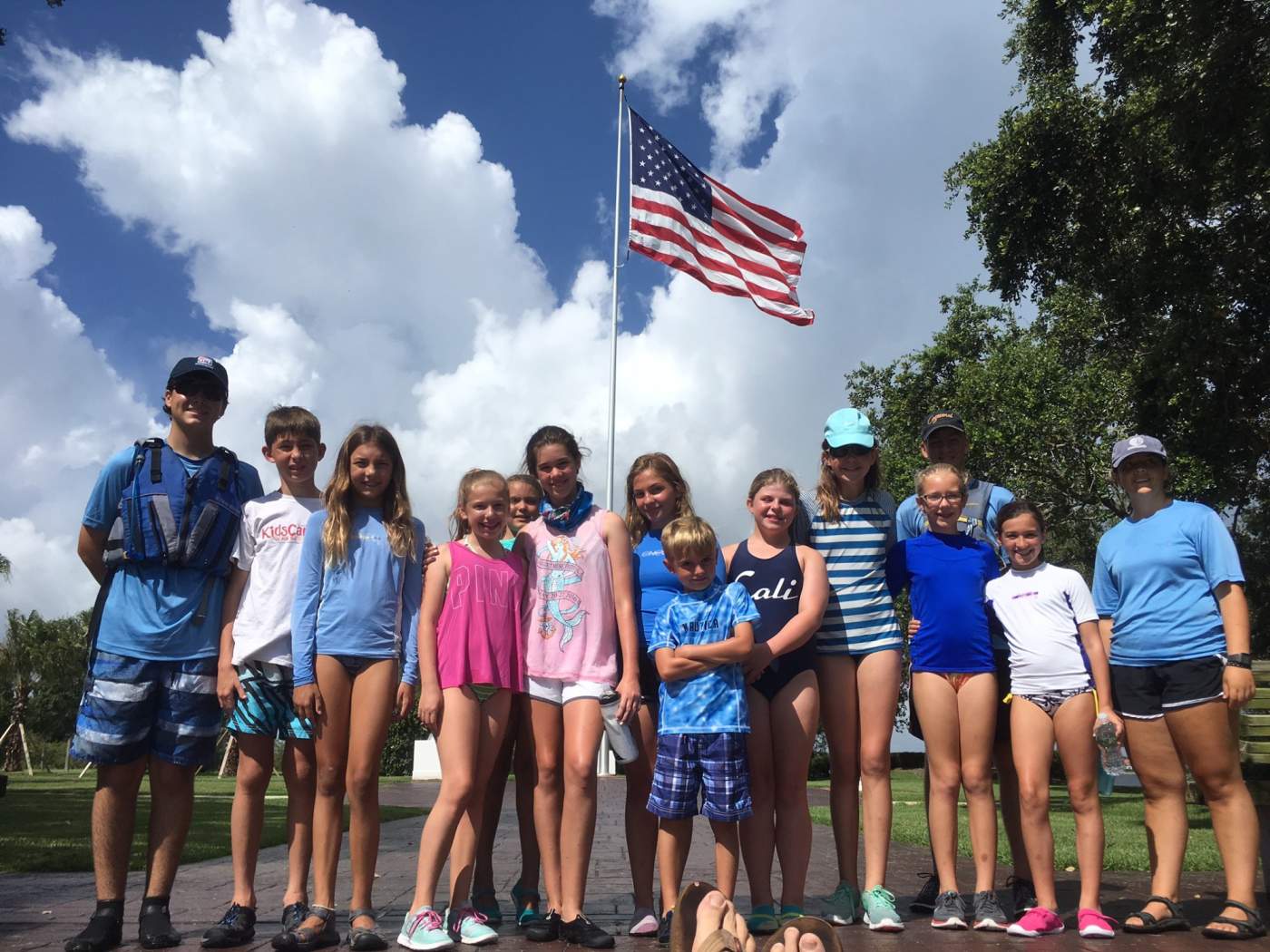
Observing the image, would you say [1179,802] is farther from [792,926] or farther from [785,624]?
[792,926]

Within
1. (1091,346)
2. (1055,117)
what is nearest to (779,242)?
(1055,117)

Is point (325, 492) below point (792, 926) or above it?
above

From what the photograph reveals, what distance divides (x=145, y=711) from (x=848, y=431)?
3.29 meters

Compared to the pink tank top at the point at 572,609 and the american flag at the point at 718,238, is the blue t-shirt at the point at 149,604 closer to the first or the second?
the pink tank top at the point at 572,609

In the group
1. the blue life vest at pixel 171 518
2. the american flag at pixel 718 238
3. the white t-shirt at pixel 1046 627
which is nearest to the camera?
the blue life vest at pixel 171 518

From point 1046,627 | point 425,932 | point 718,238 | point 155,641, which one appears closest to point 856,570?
point 1046,627

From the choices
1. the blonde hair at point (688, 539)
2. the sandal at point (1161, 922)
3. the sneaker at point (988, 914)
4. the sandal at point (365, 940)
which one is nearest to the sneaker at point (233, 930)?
the sandal at point (365, 940)

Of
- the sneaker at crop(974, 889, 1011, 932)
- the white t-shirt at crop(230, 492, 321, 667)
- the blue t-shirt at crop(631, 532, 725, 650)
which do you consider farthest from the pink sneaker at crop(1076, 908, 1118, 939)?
the white t-shirt at crop(230, 492, 321, 667)

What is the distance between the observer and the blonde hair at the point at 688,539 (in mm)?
4336

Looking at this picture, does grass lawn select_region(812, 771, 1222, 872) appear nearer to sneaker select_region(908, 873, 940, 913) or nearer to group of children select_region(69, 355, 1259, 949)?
sneaker select_region(908, 873, 940, 913)

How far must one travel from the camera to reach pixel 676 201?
12.3 metres

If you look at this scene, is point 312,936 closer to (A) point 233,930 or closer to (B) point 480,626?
(A) point 233,930

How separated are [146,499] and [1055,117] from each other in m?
12.8

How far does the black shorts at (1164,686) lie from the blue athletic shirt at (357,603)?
3182 millimetres
